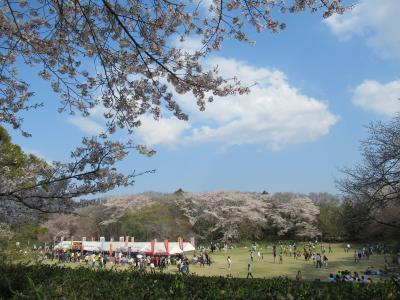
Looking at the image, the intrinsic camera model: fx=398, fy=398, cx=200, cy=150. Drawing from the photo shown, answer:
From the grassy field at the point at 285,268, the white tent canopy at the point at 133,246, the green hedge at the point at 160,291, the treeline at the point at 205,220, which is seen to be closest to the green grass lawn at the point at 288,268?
the grassy field at the point at 285,268

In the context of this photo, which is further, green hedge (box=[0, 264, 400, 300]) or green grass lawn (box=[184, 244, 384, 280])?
green grass lawn (box=[184, 244, 384, 280])

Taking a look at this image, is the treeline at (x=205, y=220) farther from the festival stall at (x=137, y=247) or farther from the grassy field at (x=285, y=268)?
the grassy field at (x=285, y=268)

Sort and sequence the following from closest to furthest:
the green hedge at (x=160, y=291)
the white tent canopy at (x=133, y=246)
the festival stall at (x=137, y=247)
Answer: the green hedge at (x=160, y=291) → the festival stall at (x=137, y=247) → the white tent canopy at (x=133, y=246)

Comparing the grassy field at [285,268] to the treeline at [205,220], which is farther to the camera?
the treeline at [205,220]

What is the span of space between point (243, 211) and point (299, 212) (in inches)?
294

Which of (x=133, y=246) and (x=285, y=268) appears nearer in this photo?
(x=285, y=268)

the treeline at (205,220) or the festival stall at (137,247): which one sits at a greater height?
the treeline at (205,220)

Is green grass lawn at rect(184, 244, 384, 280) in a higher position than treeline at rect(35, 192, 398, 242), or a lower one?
lower

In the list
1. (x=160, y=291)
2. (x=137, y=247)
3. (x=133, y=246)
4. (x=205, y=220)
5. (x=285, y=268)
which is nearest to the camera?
(x=160, y=291)

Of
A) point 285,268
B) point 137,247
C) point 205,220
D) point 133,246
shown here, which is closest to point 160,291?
point 285,268

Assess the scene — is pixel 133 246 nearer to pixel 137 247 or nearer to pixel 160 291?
pixel 137 247

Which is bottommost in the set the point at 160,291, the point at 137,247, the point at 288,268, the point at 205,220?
the point at 288,268

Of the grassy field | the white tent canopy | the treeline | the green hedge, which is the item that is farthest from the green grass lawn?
the green hedge

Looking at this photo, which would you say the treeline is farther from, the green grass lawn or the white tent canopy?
the green grass lawn
